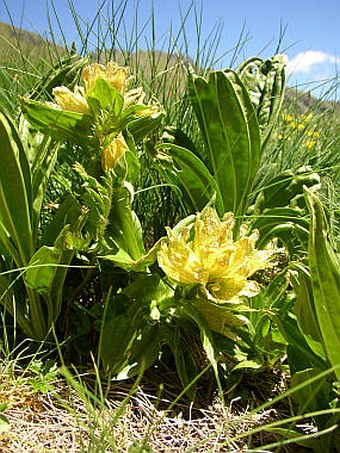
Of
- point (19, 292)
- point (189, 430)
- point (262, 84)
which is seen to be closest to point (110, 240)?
point (19, 292)

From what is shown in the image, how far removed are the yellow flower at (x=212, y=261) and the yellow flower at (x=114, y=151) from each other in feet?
0.57

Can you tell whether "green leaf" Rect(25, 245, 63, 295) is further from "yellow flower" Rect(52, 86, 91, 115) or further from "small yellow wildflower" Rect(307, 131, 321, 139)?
"small yellow wildflower" Rect(307, 131, 321, 139)

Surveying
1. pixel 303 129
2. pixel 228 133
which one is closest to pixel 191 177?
pixel 228 133

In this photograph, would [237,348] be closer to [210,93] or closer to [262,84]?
[210,93]

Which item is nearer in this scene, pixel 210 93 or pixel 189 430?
pixel 189 430

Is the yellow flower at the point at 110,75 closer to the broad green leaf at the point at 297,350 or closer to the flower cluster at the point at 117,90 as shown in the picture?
the flower cluster at the point at 117,90

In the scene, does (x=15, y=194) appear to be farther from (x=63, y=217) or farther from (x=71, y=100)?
(x=71, y=100)

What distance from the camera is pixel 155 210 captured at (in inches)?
51.8

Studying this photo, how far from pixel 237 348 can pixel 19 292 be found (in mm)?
431

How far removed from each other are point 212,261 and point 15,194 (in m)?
0.37

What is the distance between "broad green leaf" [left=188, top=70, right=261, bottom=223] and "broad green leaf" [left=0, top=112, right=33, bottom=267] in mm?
403

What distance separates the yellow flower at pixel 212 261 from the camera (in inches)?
34.7

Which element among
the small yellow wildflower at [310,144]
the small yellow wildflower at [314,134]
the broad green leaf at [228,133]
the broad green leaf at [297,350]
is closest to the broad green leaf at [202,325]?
the broad green leaf at [297,350]

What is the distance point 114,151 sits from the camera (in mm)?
950
